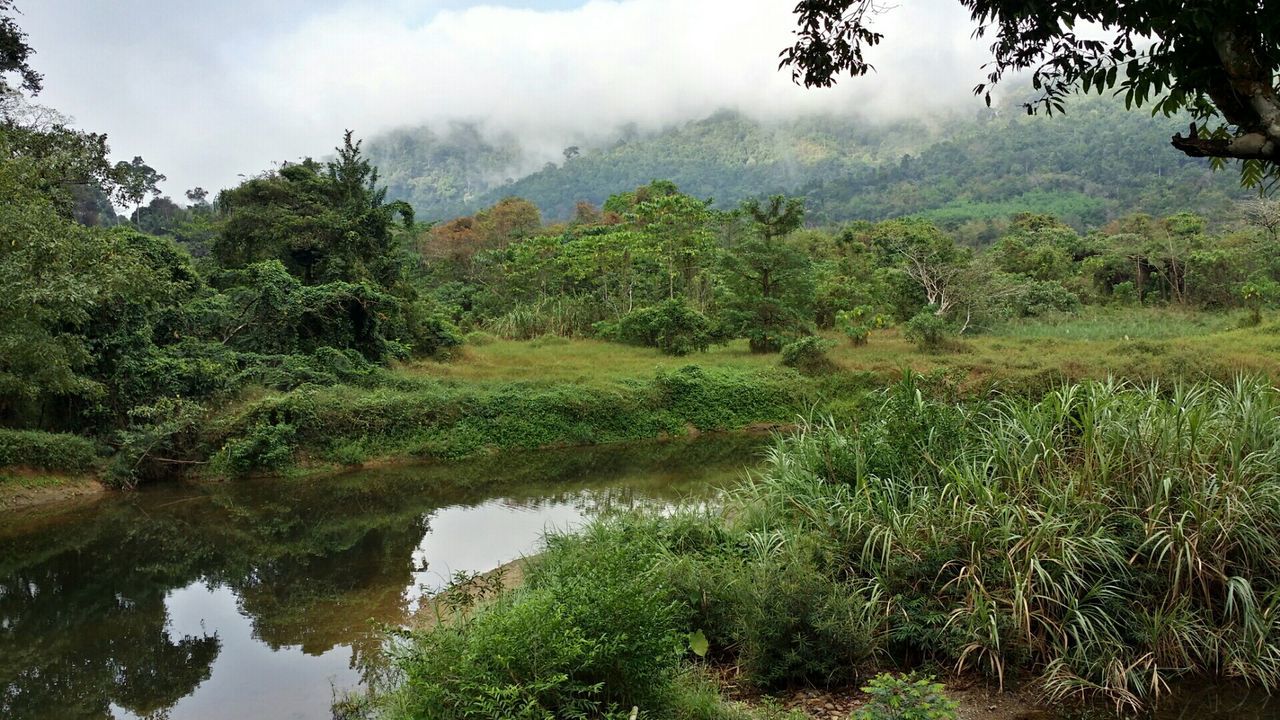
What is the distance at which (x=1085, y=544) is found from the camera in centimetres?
509

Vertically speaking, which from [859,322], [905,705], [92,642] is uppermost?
[905,705]

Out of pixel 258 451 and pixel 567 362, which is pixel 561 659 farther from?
pixel 567 362

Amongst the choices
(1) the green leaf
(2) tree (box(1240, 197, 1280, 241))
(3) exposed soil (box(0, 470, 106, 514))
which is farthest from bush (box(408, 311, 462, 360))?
(2) tree (box(1240, 197, 1280, 241))

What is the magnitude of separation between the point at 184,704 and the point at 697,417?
40.9 ft

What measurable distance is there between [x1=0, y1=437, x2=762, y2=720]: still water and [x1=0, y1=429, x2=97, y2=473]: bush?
3.18 feet

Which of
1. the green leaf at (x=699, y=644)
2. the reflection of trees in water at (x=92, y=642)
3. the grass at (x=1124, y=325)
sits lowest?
the grass at (x=1124, y=325)

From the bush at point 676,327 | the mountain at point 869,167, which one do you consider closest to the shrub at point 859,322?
the bush at point 676,327

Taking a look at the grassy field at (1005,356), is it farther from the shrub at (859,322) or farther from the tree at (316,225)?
the tree at (316,225)

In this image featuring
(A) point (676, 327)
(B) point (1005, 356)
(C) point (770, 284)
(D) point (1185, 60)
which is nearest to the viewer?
(D) point (1185, 60)

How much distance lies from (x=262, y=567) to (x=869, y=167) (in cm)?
10025

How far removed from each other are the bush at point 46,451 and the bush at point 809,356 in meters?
14.1

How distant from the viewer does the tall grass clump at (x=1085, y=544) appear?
15.9ft

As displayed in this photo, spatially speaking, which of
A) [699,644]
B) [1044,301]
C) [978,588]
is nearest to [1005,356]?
[1044,301]

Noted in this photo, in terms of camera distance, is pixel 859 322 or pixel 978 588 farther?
pixel 859 322
